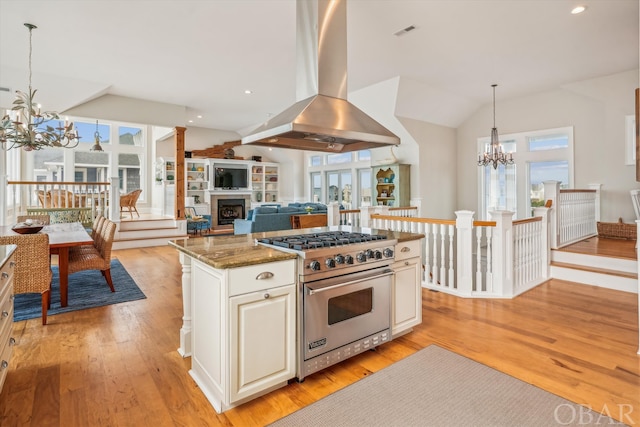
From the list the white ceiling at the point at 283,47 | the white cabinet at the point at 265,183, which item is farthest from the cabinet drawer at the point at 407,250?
the white cabinet at the point at 265,183

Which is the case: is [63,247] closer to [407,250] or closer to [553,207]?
[407,250]

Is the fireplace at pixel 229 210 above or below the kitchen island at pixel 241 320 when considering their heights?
above

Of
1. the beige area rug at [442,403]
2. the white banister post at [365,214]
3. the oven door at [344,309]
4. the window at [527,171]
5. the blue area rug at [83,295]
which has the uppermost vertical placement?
the window at [527,171]

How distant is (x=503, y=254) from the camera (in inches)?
144

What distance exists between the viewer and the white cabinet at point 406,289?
2.58 meters

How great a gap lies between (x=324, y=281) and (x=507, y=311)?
2303mm

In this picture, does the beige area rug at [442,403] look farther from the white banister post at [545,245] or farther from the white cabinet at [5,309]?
the white banister post at [545,245]

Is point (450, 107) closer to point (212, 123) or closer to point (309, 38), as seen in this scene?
point (309, 38)

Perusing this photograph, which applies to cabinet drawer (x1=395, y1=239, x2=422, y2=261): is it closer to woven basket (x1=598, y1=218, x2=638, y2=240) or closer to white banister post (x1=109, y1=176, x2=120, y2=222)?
woven basket (x1=598, y1=218, x2=638, y2=240)

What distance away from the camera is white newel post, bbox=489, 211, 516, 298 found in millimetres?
3629

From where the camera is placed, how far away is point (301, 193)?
11.2 m

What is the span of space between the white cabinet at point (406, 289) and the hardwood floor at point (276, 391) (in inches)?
5.8

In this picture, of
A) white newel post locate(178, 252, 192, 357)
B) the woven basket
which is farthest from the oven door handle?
the woven basket

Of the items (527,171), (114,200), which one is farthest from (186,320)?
(527,171)
